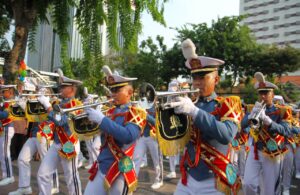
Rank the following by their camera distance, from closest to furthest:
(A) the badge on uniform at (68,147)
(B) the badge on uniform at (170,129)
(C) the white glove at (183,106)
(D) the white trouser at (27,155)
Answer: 1. (C) the white glove at (183,106)
2. (B) the badge on uniform at (170,129)
3. (A) the badge on uniform at (68,147)
4. (D) the white trouser at (27,155)

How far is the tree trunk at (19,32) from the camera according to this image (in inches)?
140

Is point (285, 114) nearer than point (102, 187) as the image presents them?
No

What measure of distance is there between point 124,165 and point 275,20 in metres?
103

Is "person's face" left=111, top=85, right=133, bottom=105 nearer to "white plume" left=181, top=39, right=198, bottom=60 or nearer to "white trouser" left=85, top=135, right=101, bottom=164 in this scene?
"white plume" left=181, top=39, right=198, bottom=60

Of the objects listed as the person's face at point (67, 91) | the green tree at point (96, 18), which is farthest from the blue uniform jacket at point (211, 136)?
the person's face at point (67, 91)

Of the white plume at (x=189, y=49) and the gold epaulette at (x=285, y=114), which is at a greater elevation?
the white plume at (x=189, y=49)

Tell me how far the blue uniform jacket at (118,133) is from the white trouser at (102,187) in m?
0.09

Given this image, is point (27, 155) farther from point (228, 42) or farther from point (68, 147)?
point (228, 42)

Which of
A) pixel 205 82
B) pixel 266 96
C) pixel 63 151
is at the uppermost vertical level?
pixel 205 82

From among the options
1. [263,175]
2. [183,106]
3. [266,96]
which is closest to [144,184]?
[263,175]

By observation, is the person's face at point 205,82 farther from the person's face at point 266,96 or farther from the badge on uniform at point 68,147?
the badge on uniform at point 68,147

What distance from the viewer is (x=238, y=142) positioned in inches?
Answer: 341

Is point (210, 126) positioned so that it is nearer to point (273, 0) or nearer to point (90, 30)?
point (90, 30)

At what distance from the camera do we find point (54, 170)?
553cm
